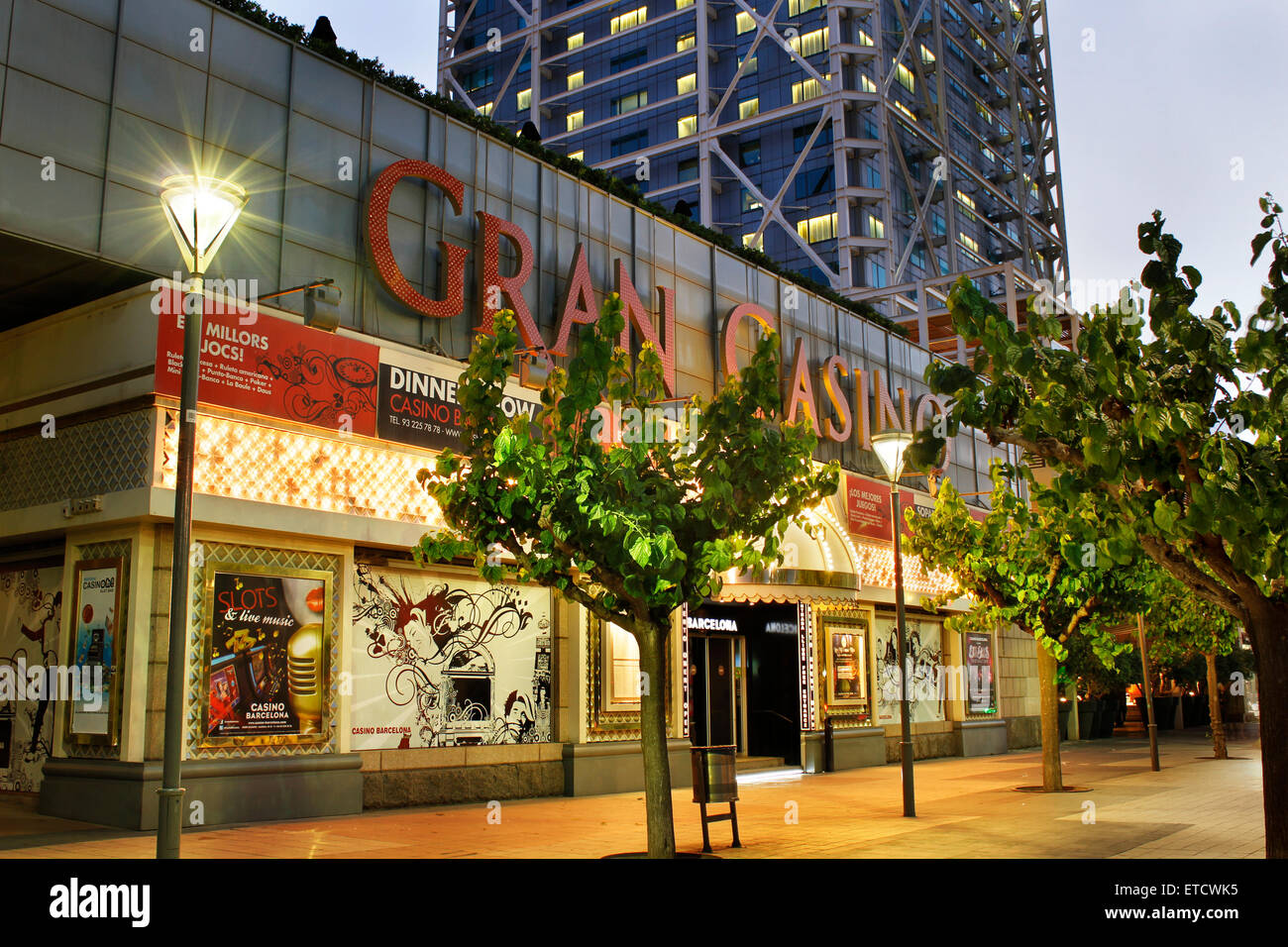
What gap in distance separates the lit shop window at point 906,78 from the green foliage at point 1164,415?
273 feet

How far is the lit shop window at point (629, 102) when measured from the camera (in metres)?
92.4

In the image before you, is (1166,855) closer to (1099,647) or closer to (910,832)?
(910,832)

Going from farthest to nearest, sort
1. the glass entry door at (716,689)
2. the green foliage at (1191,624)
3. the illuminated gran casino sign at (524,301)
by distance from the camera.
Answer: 1. the green foliage at (1191,624)
2. the glass entry door at (716,689)
3. the illuminated gran casino sign at (524,301)

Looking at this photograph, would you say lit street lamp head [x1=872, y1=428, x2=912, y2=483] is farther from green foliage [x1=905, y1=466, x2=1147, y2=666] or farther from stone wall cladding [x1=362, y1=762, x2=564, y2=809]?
stone wall cladding [x1=362, y1=762, x2=564, y2=809]

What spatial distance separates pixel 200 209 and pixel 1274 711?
356 inches

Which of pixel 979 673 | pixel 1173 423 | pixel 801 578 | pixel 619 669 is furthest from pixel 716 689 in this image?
pixel 1173 423

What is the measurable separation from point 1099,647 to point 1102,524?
1085 cm

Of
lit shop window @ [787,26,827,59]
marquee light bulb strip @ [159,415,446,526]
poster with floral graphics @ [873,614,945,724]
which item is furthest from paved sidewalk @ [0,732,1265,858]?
lit shop window @ [787,26,827,59]

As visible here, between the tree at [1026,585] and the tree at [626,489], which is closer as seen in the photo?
the tree at [626,489]

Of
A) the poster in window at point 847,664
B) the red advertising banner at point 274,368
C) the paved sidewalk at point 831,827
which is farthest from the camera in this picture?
the poster in window at point 847,664

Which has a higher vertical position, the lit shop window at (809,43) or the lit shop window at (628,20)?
the lit shop window at (628,20)

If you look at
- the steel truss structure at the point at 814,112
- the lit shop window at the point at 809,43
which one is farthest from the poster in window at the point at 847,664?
the lit shop window at the point at 809,43

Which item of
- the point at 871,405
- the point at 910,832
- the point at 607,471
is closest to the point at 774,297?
the point at 871,405

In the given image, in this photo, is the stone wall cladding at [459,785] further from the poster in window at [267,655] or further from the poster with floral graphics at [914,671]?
the poster with floral graphics at [914,671]
